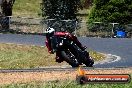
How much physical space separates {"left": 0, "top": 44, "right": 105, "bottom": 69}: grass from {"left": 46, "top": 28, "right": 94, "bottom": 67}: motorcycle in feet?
19.1

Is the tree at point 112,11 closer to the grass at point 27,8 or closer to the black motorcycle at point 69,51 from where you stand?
the grass at point 27,8

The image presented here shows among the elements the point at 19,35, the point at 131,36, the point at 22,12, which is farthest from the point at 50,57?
the point at 22,12

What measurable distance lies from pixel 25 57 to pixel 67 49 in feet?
29.9

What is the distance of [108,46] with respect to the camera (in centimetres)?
3434

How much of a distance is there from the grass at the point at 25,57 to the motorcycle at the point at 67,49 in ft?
19.1

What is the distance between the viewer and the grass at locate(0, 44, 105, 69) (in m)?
25.3

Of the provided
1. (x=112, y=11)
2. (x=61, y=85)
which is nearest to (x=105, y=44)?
(x=112, y=11)

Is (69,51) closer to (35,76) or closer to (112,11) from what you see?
(35,76)

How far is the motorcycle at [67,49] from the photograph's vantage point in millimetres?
17953

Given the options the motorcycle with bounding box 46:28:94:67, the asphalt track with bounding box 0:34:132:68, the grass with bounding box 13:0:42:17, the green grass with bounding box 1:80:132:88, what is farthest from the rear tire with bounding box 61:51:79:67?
the grass with bounding box 13:0:42:17

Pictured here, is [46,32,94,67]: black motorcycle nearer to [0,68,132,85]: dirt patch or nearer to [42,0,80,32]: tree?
[0,68,132,85]: dirt patch

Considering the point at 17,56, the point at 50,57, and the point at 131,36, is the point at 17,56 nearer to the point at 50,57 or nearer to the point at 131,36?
the point at 50,57

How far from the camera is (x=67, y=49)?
18.7 m

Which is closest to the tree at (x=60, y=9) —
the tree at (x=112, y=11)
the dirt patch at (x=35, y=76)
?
the tree at (x=112, y=11)
